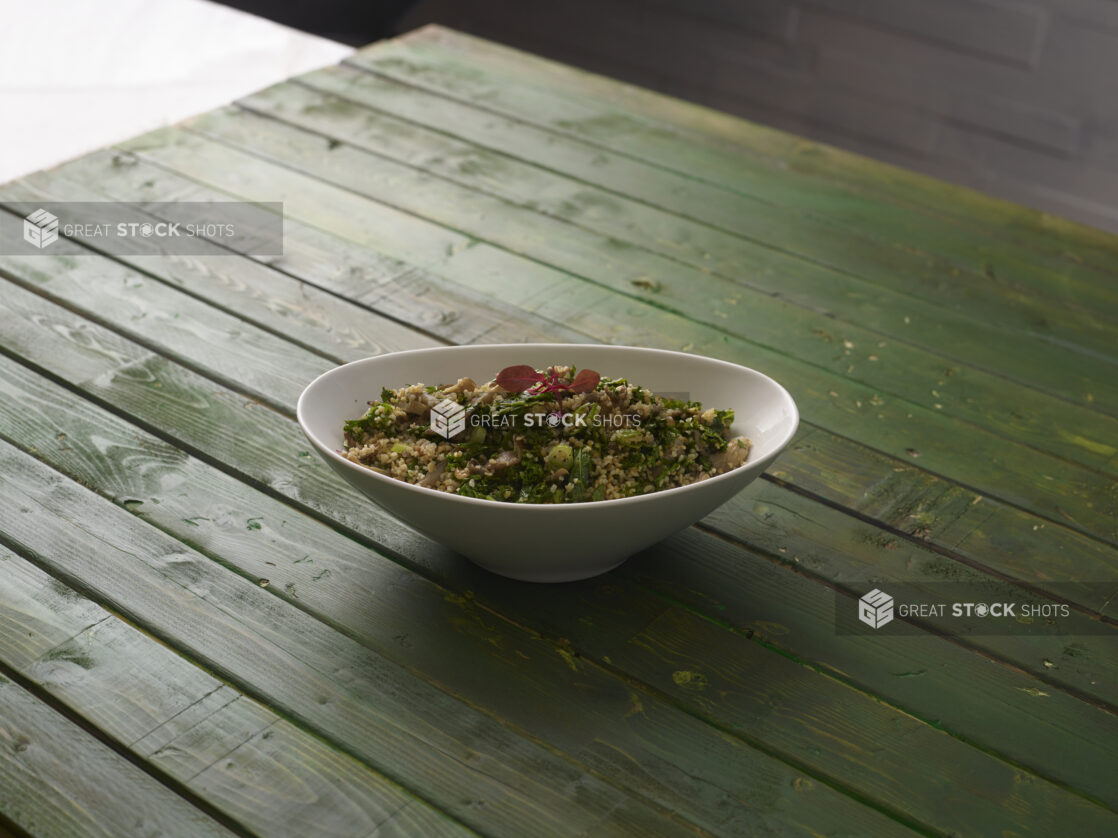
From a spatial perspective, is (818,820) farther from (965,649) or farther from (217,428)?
(217,428)

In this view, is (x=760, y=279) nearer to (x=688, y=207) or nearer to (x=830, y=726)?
(x=688, y=207)

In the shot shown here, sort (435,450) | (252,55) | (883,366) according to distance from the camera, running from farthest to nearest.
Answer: (252,55)
(883,366)
(435,450)

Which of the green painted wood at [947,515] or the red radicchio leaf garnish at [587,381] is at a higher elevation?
the red radicchio leaf garnish at [587,381]

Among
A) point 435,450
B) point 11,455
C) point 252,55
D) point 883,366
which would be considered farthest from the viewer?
point 252,55

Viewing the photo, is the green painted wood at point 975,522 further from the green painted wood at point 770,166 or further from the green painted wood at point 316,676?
the green painted wood at point 770,166

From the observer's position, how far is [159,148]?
191 cm

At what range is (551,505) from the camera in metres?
0.89

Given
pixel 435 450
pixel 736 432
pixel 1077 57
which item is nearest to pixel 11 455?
pixel 435 450

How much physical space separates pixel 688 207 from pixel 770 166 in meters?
0.27

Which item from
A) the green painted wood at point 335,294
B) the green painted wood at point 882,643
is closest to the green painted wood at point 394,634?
the green painted wood at point 882,643

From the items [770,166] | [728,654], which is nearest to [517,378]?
[728,654]

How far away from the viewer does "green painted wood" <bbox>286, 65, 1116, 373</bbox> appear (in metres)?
1.62

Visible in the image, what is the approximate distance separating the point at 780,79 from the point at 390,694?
298 cm

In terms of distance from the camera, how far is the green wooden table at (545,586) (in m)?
0.85
